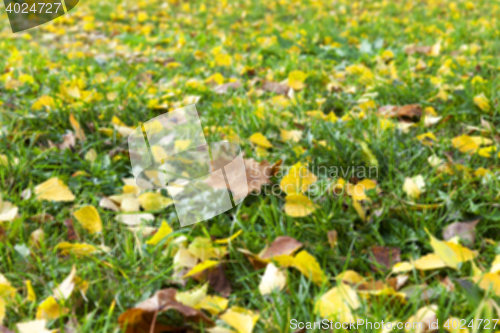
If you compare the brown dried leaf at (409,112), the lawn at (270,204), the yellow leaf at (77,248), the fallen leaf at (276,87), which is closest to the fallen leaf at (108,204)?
the lawn at (270,204)

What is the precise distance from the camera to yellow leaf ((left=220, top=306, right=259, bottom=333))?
100cm

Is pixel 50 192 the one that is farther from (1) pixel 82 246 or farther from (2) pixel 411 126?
(2) pixel 411 126

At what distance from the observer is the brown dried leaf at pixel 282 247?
123 cm

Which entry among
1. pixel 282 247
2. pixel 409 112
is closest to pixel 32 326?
pixel 282 247

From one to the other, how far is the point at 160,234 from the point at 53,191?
1.63ft

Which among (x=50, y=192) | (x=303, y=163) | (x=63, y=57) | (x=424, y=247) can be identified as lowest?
(x=424, y=247)

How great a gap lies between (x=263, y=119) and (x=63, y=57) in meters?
2.01

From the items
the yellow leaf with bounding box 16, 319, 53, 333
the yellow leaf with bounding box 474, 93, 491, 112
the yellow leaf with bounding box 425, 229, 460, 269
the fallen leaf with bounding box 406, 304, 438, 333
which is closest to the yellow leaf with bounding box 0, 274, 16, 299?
the yellow leaf with bounding box 16, 319, 53, 333

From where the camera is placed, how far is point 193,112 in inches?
79.5

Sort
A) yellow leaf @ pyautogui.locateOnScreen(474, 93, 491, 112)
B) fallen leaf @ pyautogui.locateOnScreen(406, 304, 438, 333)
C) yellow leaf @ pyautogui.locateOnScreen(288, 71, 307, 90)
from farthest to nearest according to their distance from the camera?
yellow leaf @ pyautogui.locateOnScreen(288, 71, 307, 90), yellow leaf @ pyautogui.locateOnScreen(474, 93, 491, 112), fallen leaf @ pyautogui.locateOnScreen(406, 304, 438, 333)

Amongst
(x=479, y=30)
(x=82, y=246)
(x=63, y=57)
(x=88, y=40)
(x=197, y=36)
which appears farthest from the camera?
(x=88, y=40)

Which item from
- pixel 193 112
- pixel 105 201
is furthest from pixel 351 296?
pixel 193 112

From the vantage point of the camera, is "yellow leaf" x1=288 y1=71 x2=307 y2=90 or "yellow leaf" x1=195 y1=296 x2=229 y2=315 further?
"yellow leaf" x1=288 y1=71 x2=307 y2=90

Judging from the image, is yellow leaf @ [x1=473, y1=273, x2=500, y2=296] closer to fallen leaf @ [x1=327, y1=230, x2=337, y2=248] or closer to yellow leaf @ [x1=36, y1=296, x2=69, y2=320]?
fallen leaf @ [x1=327, y1=230, x2=337, y2=248]
